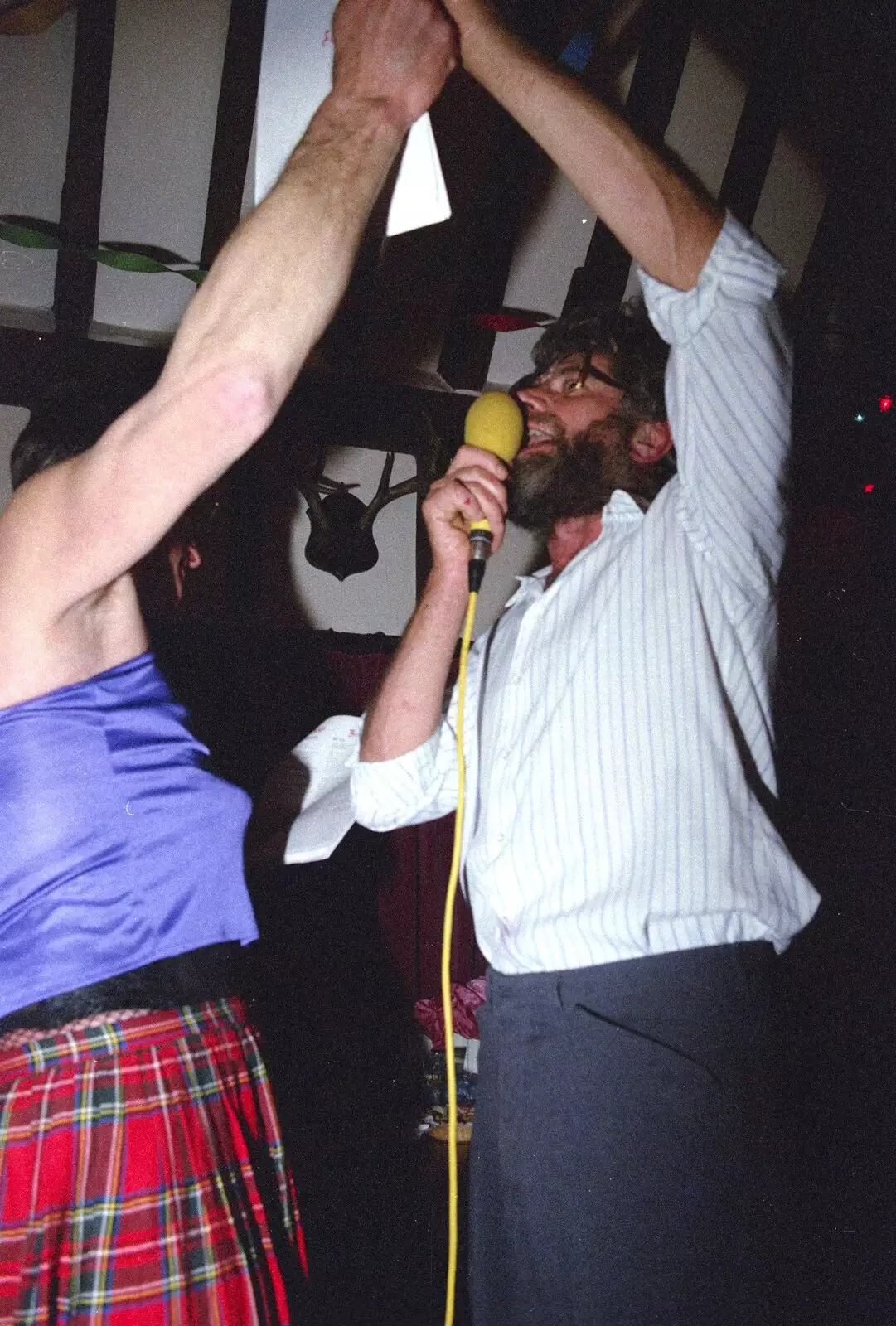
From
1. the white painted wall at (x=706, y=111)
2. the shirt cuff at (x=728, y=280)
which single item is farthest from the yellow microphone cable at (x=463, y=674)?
the white painted wall at (x=706, y=111)

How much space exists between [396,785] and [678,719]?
556 millimetres

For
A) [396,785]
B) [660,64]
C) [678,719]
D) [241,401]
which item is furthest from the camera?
[660,64]

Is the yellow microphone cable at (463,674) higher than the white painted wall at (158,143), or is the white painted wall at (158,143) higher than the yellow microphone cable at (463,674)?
the white painted wall at (158,143)

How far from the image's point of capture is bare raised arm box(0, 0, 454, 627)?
2.79ft

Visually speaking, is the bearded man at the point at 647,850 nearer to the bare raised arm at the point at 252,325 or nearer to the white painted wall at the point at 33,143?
the bare raised arm at the point at 252,325

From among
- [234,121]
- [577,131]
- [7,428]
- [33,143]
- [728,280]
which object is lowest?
[728,280]

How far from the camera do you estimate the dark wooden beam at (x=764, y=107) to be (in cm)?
396

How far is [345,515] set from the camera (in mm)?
4340

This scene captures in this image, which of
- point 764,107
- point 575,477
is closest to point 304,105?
point 575,477

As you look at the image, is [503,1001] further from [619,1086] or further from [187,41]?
[187,41]

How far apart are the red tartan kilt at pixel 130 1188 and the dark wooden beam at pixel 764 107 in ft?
13.7

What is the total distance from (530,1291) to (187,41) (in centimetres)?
428

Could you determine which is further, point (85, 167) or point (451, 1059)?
point (85, 167)

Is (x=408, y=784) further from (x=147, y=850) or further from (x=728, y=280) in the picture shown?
(x=728, y=280)
